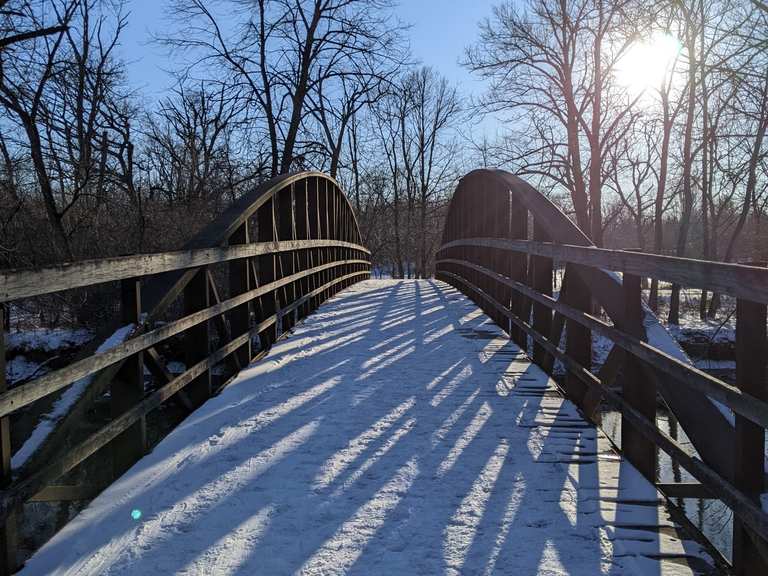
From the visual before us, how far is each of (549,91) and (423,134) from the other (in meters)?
16.8

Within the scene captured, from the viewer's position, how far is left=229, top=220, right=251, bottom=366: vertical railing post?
17.2 ft

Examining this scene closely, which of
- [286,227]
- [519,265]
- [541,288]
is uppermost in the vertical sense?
[286,227]

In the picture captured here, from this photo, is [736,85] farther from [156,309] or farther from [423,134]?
[423,134]

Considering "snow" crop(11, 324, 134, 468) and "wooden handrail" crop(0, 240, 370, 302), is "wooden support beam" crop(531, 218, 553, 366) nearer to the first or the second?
"wooden handrail" crop(0, 240, 370, 302)

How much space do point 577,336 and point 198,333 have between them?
2.65 metres

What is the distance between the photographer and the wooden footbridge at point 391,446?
2240mm

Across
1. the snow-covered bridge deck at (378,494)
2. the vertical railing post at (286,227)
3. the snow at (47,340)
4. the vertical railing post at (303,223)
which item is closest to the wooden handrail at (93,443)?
the snow-covered bridge deck at (378,494)

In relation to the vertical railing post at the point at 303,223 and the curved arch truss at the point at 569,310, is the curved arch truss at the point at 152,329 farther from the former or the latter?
the curved arch truss at the point at 569,310

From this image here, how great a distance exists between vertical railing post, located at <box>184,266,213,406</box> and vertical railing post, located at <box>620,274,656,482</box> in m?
2.67

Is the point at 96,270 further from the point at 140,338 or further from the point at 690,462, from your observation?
the point at 690,462

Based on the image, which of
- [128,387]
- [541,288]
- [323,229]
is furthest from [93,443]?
[323,229]

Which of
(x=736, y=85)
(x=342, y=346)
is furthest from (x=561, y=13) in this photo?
(x=342, y=346)

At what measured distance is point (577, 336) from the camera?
173 inches

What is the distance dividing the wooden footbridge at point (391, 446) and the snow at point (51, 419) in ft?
0.04
